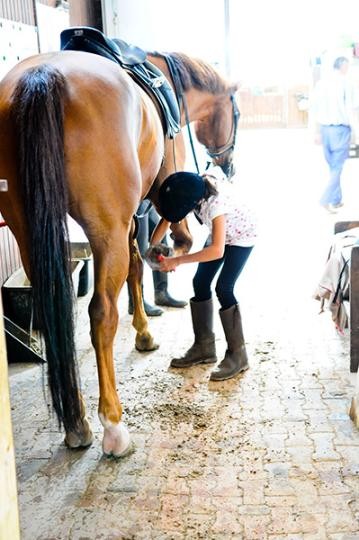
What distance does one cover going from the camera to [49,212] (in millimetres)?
2225

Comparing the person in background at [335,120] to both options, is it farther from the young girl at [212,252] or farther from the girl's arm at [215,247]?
the girl's arm at [215,247]

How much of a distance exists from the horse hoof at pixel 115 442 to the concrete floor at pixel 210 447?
41mm

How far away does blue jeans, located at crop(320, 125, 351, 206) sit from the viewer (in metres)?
7.71

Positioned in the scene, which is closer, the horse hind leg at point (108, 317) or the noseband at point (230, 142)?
the horse hind leg at point (108, 317)

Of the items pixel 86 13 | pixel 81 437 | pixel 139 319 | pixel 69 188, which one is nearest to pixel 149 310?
pixel 139 319

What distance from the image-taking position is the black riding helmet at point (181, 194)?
9.48ft

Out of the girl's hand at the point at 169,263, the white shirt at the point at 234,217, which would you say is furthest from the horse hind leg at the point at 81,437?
the white shirt at the point at 234,217

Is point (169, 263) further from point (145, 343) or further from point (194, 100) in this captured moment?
point (194, 100)

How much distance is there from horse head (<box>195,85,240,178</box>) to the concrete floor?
3.44 feet

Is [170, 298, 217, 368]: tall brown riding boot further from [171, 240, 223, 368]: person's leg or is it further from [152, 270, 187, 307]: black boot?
[152, 270, 187, 307]: black boot

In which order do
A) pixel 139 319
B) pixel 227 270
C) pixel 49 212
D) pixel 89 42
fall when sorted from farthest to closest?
pixel 139 319
pixel 227 270
pixel 89 42
pixel 49 212

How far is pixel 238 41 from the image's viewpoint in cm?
699

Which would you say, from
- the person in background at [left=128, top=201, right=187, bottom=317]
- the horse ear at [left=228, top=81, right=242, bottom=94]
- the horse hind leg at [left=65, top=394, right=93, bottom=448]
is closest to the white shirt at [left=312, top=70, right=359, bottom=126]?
the horse ear at [left=228, top=81, right=242, bottom=94]

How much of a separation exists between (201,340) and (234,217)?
29.4 inches
